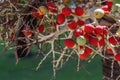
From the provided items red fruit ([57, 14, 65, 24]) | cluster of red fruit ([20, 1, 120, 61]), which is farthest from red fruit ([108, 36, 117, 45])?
red fruit ([57, 14, 65, 24])

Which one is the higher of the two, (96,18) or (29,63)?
(96,18)

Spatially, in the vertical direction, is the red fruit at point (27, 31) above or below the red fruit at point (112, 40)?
below

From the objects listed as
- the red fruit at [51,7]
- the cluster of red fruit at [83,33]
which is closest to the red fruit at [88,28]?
the cluster of red fruit at [83,33]

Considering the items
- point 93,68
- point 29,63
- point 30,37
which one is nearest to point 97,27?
point 30,37

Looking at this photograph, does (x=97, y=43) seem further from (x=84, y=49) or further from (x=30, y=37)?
(x=30, y=37)

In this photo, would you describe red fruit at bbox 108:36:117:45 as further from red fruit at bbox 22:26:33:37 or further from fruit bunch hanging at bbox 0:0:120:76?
red fruit at bbox 22:26:33:37

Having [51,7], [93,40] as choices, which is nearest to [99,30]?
[93,40]

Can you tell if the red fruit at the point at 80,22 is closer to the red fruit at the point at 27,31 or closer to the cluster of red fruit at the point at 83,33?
the cluster of red fruit at the point at 83,33

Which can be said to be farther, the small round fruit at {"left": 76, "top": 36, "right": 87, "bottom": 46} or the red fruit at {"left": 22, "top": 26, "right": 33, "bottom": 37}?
the red fruit at {"left": 22, "top": 26, "right": 33, "bottom": 37}
